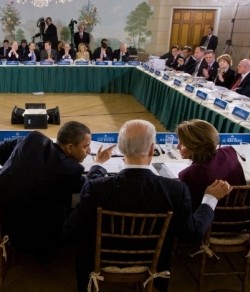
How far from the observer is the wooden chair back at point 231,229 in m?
1.82

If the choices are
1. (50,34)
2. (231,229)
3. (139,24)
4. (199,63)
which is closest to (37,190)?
(231,229)

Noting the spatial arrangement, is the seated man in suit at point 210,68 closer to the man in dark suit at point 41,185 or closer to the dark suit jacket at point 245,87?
the dark suit jacket at point 245,87

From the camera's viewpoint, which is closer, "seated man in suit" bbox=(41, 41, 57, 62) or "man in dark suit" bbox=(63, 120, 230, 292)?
"man in dark suit" bbox=(63, 120, 230, 292)

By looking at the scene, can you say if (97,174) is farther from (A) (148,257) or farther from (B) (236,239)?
(B) (236,239)

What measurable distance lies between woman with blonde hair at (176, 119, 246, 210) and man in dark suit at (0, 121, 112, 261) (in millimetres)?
457

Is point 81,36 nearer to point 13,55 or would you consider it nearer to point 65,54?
point 65,54

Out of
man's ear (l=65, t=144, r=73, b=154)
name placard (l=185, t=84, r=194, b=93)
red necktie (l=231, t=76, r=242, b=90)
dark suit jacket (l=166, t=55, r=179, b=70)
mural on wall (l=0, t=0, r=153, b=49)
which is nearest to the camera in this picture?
man's ear (l=65, t=144, r=73, b=154)

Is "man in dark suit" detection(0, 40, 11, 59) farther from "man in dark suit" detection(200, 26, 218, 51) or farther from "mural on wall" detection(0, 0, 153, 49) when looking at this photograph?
"man in dark suit" detection(200, 26, 218, 51)

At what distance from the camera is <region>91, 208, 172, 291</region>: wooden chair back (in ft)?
4.87

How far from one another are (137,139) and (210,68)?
5333mm

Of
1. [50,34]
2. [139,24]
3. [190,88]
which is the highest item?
[139,24]

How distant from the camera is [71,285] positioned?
83.9 inches

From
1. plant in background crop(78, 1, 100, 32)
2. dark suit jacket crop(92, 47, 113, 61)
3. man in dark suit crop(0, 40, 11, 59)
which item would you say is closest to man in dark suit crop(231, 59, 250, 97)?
dark suit jacket crop(92, 47, 113, 61)

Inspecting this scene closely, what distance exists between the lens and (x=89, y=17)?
10945 mm
